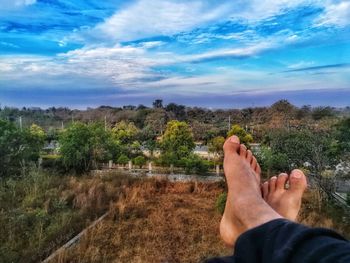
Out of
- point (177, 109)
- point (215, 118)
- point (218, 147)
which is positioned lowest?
point (218, 147)

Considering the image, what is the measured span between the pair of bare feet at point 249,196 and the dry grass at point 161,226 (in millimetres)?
1824

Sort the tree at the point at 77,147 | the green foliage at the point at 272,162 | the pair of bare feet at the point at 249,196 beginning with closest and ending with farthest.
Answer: the pair of bare feet at the point at 249,196, the green foliage at the point at 272,162, the tree at the point at 77,147

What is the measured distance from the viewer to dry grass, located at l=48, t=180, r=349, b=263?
3658 mm

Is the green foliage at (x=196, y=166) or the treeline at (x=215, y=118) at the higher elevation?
the treeline at (x=215, y=118)

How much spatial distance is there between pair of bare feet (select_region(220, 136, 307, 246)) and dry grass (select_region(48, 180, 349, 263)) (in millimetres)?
1824

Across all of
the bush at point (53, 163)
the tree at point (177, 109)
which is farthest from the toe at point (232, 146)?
the tree at point (177, 109)

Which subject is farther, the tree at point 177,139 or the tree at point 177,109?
the tree at point 177,109

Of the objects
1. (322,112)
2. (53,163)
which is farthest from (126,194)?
(322,112)

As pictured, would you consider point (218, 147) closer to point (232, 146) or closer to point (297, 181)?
point (232, 146)

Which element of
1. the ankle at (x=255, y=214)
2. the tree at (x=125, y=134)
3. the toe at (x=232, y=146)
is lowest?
the tree at (x=125, y=134)

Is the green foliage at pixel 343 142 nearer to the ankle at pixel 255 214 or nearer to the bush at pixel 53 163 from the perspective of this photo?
the ankle at pixel 255 214

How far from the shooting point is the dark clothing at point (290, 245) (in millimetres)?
619

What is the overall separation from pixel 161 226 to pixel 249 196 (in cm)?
357

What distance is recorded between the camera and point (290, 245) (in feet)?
2.18
